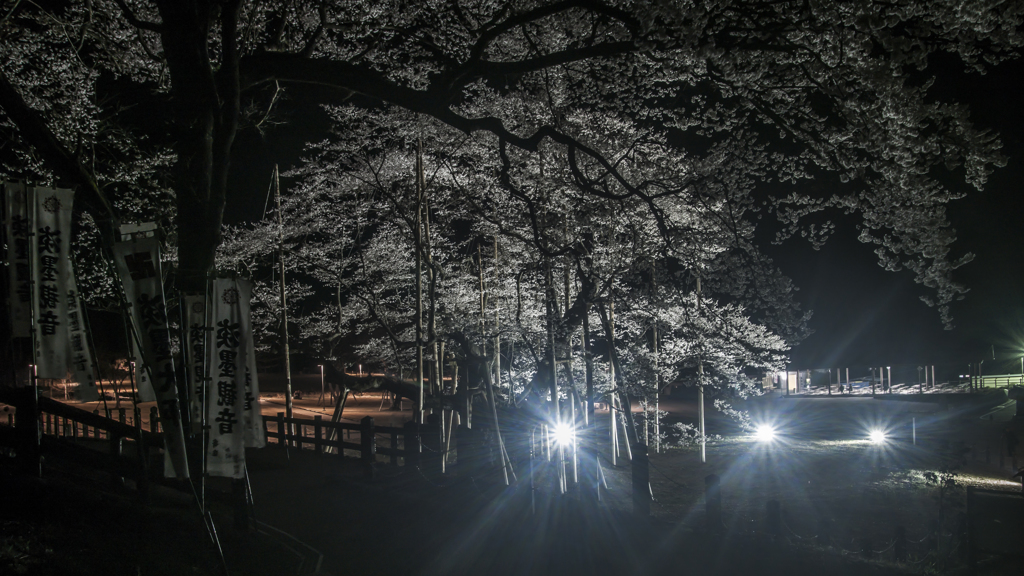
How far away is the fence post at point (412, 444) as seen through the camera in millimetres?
11984

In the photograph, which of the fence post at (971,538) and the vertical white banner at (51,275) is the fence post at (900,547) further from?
the vertical white banner at (51,275)

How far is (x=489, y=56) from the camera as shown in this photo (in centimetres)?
1174

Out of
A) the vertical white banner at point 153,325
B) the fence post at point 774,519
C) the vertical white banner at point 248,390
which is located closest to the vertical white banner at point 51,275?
the vertical white banner at point 153,325

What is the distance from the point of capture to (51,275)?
6.22 m

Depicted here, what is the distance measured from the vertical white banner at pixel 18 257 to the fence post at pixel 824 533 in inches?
537

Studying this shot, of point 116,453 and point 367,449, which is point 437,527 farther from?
point 116,453

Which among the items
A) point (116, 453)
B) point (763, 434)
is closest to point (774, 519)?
point (116, 453)

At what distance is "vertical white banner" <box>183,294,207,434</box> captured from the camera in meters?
5.98

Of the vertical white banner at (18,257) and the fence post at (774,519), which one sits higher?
the vertical white banner at (18,257)

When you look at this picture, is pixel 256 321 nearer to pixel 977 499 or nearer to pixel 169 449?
pixel 169 449

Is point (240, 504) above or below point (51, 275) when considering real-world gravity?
below

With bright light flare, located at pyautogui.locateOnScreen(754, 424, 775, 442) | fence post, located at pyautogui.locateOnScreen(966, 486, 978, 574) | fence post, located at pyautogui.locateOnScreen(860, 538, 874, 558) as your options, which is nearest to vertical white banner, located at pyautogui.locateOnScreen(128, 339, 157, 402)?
fence post, located at pyautogui.locateOnScreen(966, 486, 978, 574)

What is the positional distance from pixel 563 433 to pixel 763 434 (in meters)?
18.2

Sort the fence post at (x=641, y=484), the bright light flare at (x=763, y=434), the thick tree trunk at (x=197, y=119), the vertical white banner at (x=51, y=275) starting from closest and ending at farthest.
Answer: the vertical white banner at (x=51, y=275), the thick tree trunk at (x=197, y=119), the fence post at (x=641, y=484), the bright light flare at (x=763, y=434)
